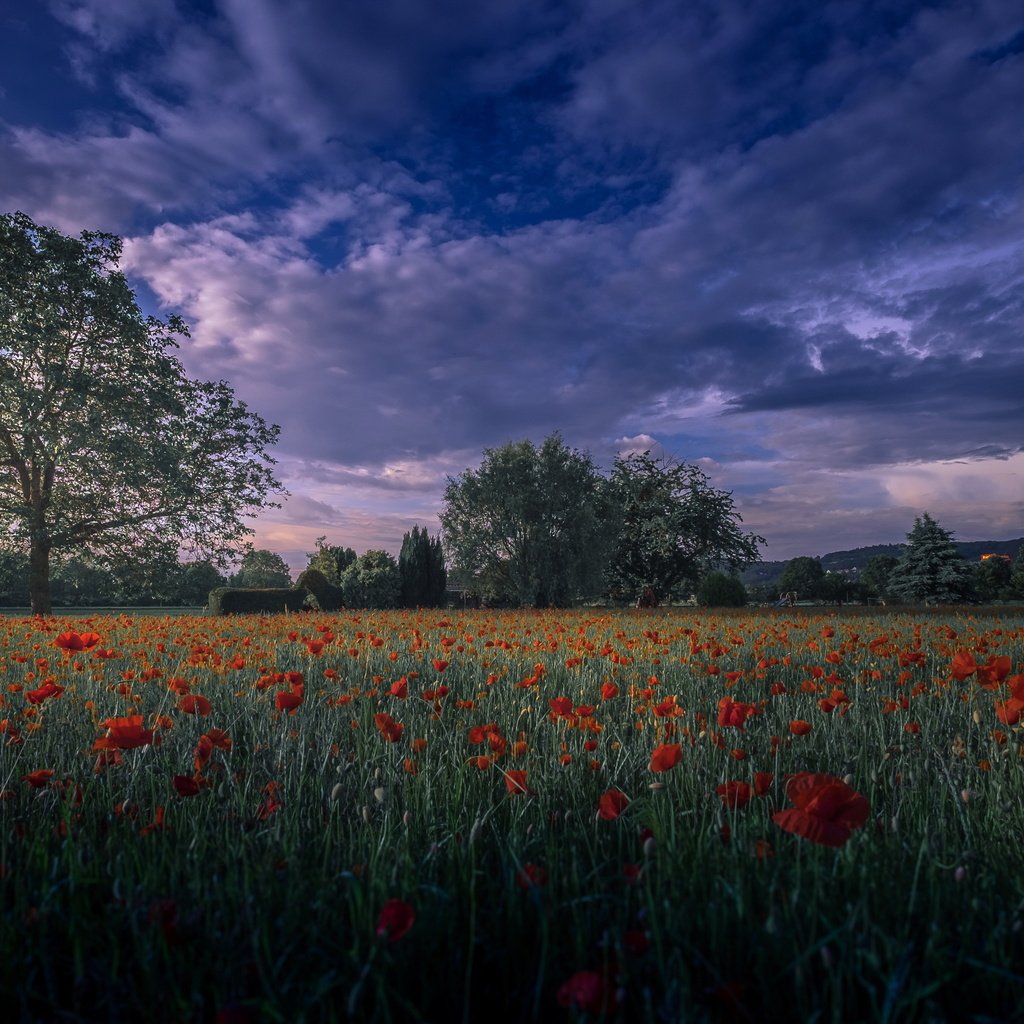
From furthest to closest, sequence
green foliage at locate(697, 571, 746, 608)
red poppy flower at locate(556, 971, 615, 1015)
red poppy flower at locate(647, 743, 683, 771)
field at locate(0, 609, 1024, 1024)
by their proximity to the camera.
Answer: green foliage at locate(697, 571, 746, 608), red poppy flower at locate(647, 743, 683, 771), field at locate(0, 609, 1024, 1024), red poppy flower at locate(556, 971, 615, 1015)

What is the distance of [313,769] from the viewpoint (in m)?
3.12

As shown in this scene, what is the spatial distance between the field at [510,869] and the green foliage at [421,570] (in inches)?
958

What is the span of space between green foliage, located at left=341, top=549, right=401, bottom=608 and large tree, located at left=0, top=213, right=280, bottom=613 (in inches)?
220

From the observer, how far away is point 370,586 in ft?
87.5

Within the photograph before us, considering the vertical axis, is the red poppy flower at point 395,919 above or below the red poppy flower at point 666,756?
below

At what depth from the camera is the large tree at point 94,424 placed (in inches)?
735

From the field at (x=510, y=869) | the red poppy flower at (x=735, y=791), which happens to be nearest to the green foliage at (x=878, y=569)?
the field at (x=510, y=869)

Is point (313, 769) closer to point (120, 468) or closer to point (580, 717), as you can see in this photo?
point (580, 717)

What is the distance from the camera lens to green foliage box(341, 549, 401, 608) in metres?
26.7

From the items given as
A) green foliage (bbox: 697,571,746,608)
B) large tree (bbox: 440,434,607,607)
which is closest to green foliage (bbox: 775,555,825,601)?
green foliage (bbox: 697,571,746,608)

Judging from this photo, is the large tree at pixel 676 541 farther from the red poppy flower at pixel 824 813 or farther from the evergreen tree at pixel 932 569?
the red poppy flower at pixel 824 813

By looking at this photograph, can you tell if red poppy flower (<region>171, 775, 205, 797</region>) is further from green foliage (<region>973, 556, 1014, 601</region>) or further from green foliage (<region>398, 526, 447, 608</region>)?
green foliage (<region>973, 556, 1014, 601</region>)

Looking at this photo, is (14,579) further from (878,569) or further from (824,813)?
(878,569)

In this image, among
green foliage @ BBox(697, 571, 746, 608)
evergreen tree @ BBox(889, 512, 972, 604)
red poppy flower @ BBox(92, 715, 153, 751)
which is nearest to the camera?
red poppy flower @ BBox(92, 715, 153, 751)
